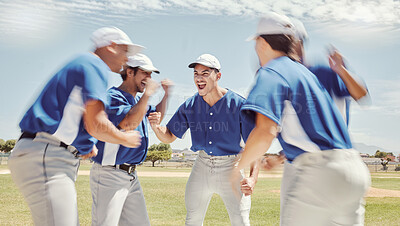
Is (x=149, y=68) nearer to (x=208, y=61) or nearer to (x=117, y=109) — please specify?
(x=117, y=109)

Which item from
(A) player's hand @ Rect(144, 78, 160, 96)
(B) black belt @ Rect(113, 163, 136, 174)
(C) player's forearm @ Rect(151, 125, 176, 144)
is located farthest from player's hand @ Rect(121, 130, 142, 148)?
(C) player's forearm @ Rect(151, 125, 176, 144)

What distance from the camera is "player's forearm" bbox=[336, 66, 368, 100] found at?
307cm

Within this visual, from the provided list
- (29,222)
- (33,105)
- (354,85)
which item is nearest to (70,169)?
(33,105)

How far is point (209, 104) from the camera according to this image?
511 centimetres

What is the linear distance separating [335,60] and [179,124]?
2531 mm

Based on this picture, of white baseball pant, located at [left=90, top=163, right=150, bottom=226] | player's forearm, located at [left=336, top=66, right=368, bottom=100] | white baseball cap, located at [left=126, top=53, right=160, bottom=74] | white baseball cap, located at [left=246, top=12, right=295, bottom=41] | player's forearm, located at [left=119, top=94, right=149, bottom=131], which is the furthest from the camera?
white baseball cap, located at [left=126, top=53, right=160, bottom=74]

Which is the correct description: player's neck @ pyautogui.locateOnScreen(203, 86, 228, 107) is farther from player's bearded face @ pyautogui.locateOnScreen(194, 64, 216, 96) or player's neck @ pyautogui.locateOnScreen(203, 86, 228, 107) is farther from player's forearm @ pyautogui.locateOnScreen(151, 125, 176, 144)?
player's forearm @ pyautogui.locateOnScreen(151, 125, 176, 144)

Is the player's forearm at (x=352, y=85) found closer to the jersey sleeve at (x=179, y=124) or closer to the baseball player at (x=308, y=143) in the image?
the baseball player at (x=308, y=143)

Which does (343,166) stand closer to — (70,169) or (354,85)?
(354,85)

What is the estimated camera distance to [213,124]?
4949 millimetres

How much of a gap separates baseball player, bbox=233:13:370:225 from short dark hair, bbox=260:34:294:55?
0.68 ft

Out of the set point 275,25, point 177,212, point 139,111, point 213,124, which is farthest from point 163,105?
point 177,212

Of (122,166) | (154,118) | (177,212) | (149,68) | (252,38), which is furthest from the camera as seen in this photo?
(177,212)

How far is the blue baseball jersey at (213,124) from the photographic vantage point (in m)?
4.85
